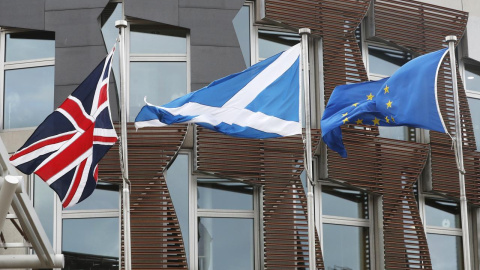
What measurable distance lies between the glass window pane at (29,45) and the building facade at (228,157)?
2 cm

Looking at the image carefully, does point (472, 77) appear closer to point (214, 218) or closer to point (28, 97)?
point (214, 218)

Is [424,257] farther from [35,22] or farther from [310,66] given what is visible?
[35,22]

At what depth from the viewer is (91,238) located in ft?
60.3

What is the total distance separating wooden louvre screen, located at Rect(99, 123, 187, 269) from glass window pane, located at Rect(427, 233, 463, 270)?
5051 millimetres

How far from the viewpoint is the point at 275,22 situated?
63.9 ft

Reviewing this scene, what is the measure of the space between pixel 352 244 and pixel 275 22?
4109 millimetres

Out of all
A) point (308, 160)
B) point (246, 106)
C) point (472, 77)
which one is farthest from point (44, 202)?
point (472, 77)

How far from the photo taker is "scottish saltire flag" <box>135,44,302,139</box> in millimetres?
16281

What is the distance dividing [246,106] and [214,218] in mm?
2975

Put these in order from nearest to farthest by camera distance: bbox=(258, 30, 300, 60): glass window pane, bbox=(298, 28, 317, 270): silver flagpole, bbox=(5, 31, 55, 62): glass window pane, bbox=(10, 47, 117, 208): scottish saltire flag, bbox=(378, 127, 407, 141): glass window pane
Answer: bbox=(10, 47, 117, 208): scottish saltire flag
bbox=(298, 28, 317, 270): silver flagpole
bbox=(5, 31, 55, 62): glass window pane
bbox=(258, 30, 300, 60): glass window pane
bbox=(378, 127, 407, 141): glass window pane

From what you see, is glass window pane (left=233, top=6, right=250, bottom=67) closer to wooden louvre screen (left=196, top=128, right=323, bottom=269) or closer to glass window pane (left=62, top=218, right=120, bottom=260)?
wooden louvre screen (left=196, top=128, right=323, bottom=269)

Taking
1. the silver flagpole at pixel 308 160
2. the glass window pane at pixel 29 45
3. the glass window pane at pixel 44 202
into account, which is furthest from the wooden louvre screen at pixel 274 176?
the glass window pane at pixel 29 45

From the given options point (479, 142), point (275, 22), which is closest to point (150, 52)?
point (275, 22)

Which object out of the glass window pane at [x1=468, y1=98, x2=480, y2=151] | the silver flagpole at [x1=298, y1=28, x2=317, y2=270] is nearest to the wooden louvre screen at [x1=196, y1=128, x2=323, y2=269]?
the silver flagpole at [x1=298, y1=28, x2=317, y2=270]
